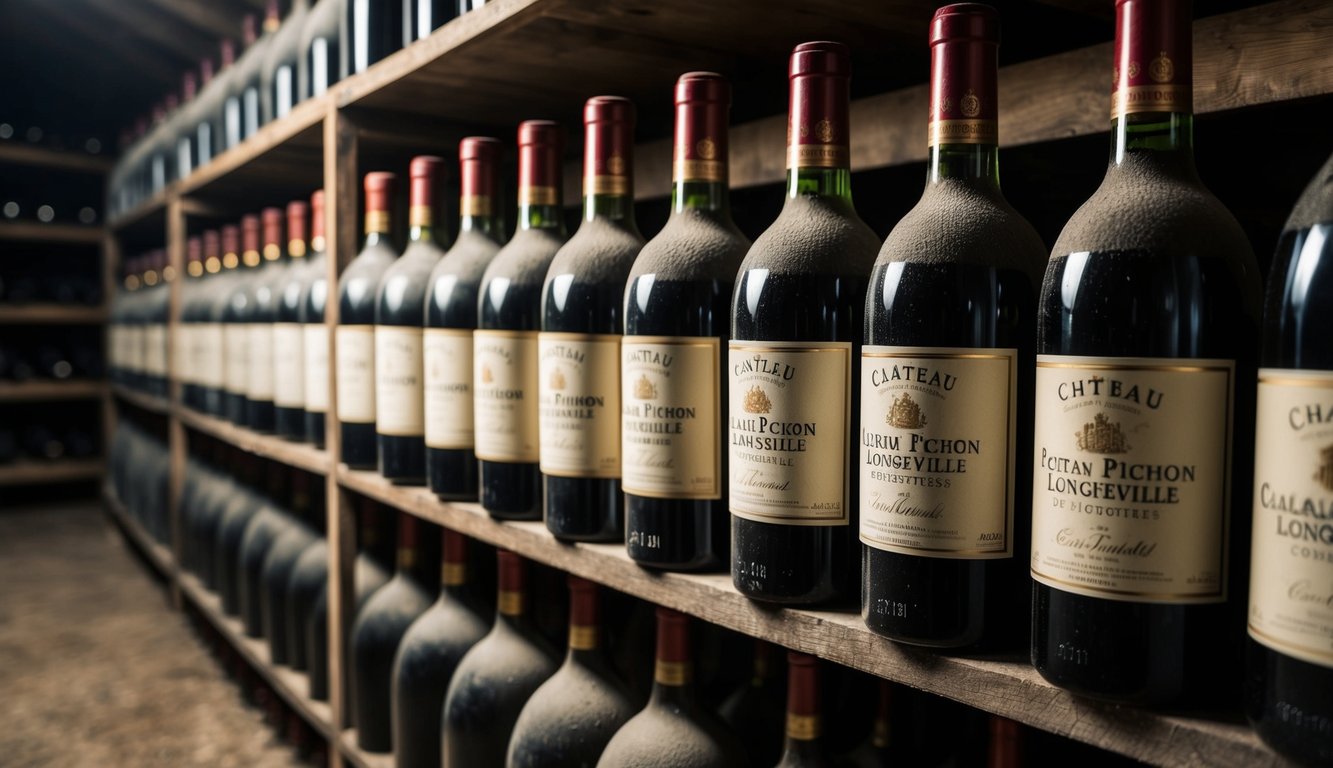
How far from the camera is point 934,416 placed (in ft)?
2.11

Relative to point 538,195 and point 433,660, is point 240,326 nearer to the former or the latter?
point 433,660

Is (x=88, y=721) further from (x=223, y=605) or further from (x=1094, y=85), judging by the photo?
(x=1094, y=85)

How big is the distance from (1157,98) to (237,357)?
79.3 inches

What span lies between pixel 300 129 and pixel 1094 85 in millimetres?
1234

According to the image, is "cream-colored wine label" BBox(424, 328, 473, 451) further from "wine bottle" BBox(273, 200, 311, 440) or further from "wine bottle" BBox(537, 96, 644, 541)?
"wine bottle" BBox(273, 200, 311, 440)

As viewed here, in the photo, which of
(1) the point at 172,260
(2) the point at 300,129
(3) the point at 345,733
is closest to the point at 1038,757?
(3) the point at 345,733

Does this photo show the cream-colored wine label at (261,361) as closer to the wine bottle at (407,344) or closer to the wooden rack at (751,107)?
the wooden rack at (751,107)

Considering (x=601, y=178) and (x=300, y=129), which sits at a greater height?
(x=300, y=129)

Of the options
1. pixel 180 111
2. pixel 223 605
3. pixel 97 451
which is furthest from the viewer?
pixel 97 451

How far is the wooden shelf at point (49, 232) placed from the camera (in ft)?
13.9

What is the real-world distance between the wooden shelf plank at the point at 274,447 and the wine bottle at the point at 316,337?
3 cm

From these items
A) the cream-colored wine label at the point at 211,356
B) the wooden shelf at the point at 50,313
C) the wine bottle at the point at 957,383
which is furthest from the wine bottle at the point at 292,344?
the wooden shelf at the point at 50,313

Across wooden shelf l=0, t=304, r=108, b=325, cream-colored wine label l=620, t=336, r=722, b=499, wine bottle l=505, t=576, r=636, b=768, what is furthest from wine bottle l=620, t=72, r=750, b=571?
wooden shelf l=0, t=304, r=108, b=325

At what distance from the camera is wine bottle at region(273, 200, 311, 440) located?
1.81 m
